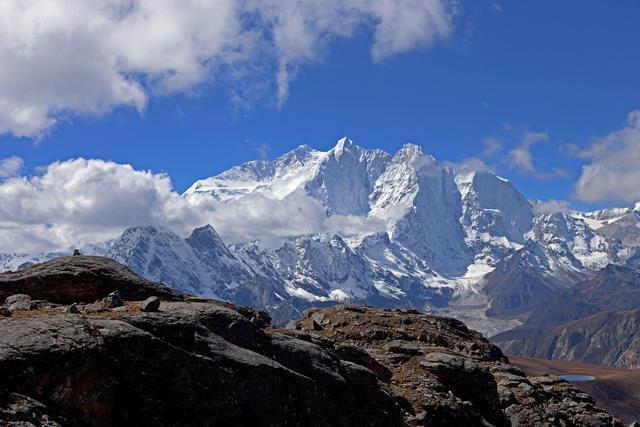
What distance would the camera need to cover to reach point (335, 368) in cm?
2280

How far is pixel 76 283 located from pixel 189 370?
8848 mm

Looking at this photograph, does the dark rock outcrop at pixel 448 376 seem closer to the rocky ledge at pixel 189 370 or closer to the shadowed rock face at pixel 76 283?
the rocky ledge at pixel 189 370

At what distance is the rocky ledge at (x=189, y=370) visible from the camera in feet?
52.4

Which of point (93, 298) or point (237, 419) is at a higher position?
point (93, 298)

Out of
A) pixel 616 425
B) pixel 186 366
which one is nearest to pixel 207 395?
pixel 186 366

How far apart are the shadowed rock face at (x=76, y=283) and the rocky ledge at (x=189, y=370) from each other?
0.14 ft

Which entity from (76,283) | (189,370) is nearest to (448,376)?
(189,370)

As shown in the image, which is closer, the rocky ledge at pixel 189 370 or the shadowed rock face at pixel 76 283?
the rocky ledge at pixel 189 370

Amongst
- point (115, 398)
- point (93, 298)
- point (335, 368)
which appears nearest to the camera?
point (115, 398)

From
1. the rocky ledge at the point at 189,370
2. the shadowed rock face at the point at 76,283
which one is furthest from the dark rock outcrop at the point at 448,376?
the shadowed rock face at the point at 76,283

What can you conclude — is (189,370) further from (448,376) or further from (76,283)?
(448,376)

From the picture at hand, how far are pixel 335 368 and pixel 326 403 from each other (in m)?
1.73

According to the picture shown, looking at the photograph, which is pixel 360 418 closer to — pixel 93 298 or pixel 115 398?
pixel 115 398

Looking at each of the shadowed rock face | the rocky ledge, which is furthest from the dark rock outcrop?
the shadowed rock face
